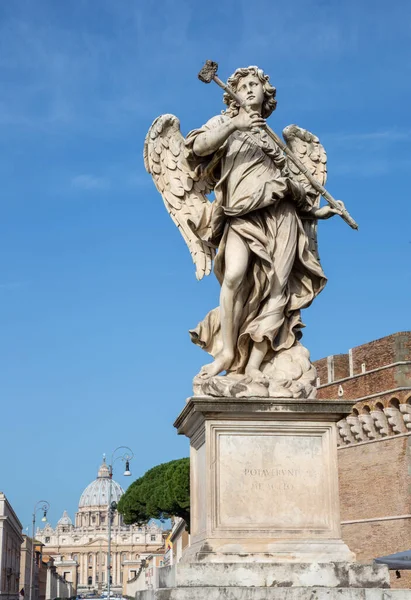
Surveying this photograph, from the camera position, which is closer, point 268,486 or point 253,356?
point 268,486

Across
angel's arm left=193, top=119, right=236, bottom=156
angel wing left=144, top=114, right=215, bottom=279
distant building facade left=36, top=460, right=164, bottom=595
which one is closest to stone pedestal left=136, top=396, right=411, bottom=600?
angel wing left=144, top=114, right=215, bottom=279

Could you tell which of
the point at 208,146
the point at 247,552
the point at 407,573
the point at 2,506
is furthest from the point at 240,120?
the point at 2,506

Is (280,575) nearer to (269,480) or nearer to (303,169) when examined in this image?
(269,480)

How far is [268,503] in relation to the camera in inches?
241

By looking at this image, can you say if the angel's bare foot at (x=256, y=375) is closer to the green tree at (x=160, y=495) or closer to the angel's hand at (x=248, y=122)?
the angel's hand at (x=248, y=122)

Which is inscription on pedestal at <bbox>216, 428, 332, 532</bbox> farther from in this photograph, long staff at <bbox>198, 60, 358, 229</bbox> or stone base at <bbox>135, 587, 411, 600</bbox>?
long staff at <bbox>198, 60, 358, 229</bbox>

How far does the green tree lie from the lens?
149 ft

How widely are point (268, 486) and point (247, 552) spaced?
1.58 ft

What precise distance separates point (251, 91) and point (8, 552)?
255 ft

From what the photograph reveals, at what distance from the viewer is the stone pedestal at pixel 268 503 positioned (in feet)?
19.0

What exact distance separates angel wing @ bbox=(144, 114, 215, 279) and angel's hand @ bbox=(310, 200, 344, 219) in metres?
0.88

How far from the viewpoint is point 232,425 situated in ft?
20.4

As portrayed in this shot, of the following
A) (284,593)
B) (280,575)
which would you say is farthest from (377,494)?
(284,593)

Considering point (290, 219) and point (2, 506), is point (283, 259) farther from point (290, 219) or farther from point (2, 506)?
point (2, 506)
